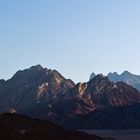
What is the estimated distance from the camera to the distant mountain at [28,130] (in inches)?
3568

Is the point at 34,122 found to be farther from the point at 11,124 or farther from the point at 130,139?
the point at 130,139

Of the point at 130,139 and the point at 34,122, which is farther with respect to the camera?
the point at 130,139

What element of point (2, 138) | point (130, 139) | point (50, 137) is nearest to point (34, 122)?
point (50, 137)

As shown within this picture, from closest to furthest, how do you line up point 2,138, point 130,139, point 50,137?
1. point 2,138
2. point 50,137
3. point 130,139

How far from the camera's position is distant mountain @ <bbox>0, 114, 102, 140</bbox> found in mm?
90625

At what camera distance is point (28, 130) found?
313 feet

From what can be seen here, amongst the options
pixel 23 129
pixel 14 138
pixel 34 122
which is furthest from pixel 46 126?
pixel 14 138

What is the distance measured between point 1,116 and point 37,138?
16.2 m

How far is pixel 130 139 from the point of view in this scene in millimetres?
147750

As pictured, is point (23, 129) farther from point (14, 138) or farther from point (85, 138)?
point (85, 138)

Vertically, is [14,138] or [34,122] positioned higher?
[34,122]

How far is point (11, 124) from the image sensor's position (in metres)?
97.1

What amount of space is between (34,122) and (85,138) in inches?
572

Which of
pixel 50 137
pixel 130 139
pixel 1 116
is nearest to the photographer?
pixel 50 137
